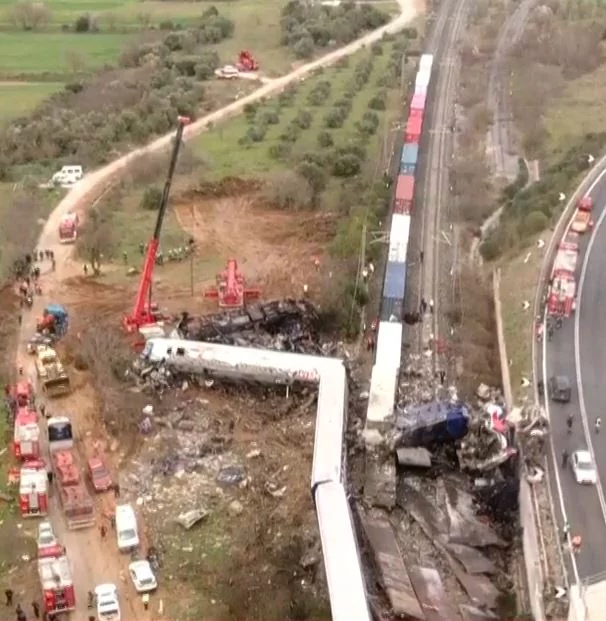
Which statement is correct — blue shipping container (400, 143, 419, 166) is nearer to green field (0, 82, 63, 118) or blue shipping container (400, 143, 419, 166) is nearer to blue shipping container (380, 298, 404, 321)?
blue shipping container (380, 298, 404, 321)

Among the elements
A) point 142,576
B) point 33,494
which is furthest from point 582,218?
point 33,494

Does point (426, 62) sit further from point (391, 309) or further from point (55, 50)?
point (391, 309)

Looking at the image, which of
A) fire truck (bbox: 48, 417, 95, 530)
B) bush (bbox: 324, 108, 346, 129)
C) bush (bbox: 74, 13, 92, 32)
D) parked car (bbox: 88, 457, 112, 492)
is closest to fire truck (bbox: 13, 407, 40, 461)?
fire truck (bbox: 48, 417, 95, 530)

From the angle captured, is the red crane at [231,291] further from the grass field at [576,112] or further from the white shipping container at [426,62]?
the white shipping container at [426,62]

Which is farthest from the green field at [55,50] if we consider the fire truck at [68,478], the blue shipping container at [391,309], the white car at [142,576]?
the white car at [142,576]

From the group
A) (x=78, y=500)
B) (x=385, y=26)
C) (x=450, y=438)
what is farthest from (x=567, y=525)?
(x=385, y=26)
